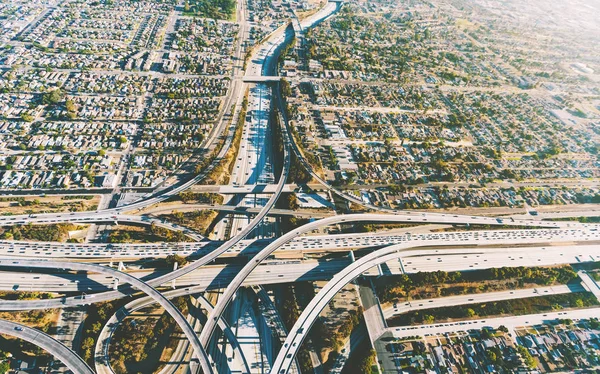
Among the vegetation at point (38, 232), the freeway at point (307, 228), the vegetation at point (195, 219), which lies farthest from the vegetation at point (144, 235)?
the freeway at point (307, 228)

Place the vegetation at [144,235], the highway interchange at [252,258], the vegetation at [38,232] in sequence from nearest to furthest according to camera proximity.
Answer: the highway interchange at [252,258] → the vegetation at [38,232] → the vegetation at [144,235]

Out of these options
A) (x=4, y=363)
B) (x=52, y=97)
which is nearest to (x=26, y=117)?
(x=52, y=97)

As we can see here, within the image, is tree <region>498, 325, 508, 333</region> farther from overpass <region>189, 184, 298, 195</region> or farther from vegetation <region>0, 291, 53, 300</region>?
vegetation <region>0, 291, 53, 300</region>

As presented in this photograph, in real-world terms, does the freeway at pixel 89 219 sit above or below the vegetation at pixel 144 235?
above

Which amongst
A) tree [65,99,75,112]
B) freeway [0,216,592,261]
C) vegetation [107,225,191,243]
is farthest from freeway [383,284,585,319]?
tree [65,99,75,112]

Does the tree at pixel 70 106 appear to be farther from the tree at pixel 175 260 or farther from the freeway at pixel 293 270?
the tree at pixel 175 260
